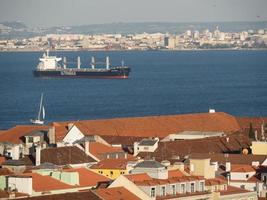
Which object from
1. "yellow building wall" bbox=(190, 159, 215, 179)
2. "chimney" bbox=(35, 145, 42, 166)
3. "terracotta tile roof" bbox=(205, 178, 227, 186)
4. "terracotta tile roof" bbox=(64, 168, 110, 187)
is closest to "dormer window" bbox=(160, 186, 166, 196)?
"terracotta tile roof" bbox=(205, 178, 227, 186)

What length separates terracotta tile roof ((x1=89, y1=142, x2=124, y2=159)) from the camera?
50.2 metres

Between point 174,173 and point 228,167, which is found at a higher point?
point 174,173

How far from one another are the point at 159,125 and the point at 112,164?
77.7 ft

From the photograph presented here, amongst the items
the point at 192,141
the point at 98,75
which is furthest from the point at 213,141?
the point at 98,75

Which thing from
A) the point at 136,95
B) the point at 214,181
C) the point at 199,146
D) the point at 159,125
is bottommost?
the point at 136,95

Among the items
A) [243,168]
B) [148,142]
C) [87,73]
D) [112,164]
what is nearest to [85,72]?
[87,73]

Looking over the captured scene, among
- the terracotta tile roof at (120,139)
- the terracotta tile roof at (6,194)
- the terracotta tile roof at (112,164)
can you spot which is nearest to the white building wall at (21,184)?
the terracotta tile roof at (6,194)

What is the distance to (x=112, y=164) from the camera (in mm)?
46344

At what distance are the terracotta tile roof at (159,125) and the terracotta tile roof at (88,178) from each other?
20721 mm

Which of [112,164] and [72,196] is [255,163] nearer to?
[112,164]

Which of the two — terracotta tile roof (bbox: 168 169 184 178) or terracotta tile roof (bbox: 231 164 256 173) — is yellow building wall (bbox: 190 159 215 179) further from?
terracotta tile roof (bbox: 168 169 184 178)

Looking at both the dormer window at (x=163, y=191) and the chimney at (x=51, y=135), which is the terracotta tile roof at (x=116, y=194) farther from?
the chimney at (x=51, y=135)

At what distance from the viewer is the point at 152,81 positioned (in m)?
162

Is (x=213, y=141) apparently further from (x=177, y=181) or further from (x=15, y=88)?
(x=15, y=88)
